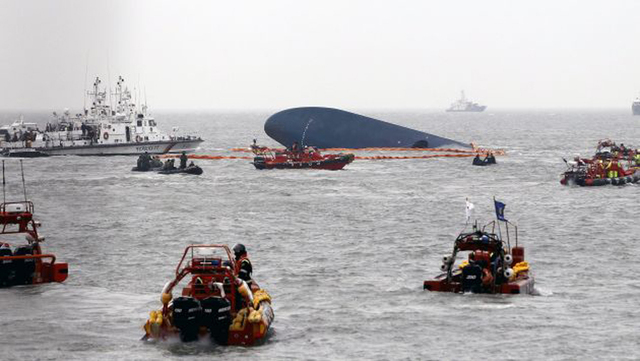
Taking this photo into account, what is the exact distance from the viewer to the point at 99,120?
122250 millimetres

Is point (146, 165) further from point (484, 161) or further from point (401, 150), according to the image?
point (401, 150)

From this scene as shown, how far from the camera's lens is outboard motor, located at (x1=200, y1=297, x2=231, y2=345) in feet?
96.4

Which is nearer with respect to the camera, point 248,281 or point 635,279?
point 248,281

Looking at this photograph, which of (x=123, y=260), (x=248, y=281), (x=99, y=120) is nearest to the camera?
(x=248, y=281)

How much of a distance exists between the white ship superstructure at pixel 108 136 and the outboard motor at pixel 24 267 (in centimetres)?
8083

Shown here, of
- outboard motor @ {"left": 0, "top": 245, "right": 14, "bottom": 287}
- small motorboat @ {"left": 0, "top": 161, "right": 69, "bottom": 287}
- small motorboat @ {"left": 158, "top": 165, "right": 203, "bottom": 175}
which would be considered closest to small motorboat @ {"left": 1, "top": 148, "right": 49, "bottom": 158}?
small motorboat @ {"left": 158, "top": 165, "right": 203, "bottom": 175}

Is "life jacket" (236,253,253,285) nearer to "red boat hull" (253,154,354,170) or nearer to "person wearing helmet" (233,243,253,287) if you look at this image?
"person wearing helmet" (233,243,253,287)

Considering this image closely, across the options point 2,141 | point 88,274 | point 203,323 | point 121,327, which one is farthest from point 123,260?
point 2,141

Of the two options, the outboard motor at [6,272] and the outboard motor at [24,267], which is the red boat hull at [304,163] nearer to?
the outboard motor at [24,267]

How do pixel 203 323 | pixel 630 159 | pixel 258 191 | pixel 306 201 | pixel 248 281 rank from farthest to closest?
1. pixel 630 159
2. pixel 258 191
3. pixel 306 201
4. pixel 248 281
5. pixel 203 323

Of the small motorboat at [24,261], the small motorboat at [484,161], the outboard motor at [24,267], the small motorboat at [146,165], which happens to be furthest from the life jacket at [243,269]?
the small motorboat at [484,161]

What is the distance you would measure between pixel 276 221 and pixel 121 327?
3087 cm

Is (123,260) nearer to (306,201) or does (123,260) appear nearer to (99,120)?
(306,201)

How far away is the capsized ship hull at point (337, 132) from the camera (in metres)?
142
